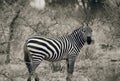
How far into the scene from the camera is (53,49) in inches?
320

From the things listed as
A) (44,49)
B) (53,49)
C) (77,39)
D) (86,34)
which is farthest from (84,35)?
(44,49)

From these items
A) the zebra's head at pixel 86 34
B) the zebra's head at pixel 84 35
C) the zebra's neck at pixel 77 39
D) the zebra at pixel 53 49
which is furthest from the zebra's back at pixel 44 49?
the zebra's head at pixel 86 34

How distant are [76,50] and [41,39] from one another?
1074 mm

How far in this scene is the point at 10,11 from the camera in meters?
10.3

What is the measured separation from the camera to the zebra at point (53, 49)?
Result: 785 cm

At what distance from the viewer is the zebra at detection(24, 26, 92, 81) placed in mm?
7852

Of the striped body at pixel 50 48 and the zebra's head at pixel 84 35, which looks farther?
the zebra's head at pixel 84 35

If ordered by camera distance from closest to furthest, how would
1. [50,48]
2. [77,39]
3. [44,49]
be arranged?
[44,49], [50,48], [77,39]

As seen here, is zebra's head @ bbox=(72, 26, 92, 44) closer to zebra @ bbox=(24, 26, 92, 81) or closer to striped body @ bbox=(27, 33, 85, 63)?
zebra @ bbox=(24, 26, 92, 81)

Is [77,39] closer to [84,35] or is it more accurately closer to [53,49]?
[84,35]

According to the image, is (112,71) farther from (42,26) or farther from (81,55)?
(42,26)

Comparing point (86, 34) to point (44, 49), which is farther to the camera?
point (86, 34)

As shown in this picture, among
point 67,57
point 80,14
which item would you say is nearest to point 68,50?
point 67,57

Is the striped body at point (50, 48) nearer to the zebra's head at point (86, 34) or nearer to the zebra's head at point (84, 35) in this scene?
the zebra's head at point (84, 35)
